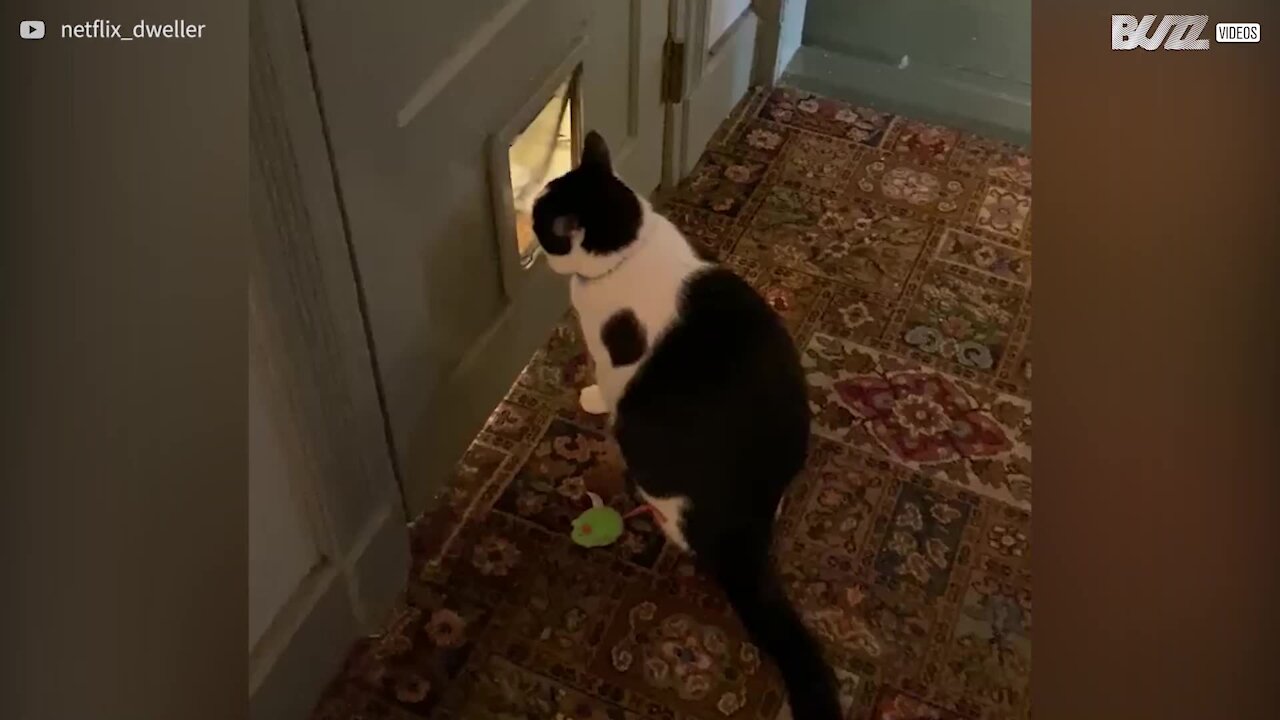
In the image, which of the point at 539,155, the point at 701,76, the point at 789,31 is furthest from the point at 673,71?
the point at 789,31

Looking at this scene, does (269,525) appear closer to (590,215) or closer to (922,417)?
(590,215)

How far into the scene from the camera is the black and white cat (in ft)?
4.48

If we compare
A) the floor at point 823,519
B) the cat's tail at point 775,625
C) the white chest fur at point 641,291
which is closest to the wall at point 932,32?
the floor at point 823,519

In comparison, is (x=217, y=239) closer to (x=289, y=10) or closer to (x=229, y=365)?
(x=229, y=365)

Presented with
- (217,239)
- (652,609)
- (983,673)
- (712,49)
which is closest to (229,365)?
(217,239)

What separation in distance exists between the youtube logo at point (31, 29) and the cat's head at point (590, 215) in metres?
0.90

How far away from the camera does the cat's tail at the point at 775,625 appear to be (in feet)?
4.04

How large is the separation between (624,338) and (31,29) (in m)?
0.94

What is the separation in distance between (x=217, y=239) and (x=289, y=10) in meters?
0.27

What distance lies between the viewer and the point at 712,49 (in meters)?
2.12

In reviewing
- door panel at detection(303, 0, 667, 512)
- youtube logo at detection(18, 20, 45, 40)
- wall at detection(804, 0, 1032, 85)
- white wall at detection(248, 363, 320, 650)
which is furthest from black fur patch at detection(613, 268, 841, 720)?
wall at detection(804, 0, 1032, 85)

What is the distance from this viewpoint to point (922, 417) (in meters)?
1.74

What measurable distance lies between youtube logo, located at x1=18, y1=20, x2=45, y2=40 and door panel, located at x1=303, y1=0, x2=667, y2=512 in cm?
48

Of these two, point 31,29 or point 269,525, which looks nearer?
point 31,29
